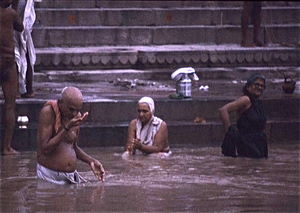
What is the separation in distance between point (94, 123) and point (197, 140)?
1.38m

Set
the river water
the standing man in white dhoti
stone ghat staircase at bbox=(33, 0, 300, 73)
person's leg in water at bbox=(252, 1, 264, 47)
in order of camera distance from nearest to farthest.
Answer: the river water < the standing man in white dhoti < stone ghat staircase at bbox=(33, 0, 300, 73) < person's leg in water at bbox=(252, 1, 264, 47)

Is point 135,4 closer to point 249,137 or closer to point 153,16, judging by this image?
point 153,16

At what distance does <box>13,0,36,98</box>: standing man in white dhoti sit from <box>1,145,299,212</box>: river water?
137 centimetres

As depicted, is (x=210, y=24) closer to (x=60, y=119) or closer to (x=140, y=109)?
(x=140, y=109)

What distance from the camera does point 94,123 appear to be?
35.4ft

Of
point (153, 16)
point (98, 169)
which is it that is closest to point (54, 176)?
point (98, 169)

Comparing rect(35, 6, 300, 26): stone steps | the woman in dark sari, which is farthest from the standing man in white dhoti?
rect(35, 6, 300, 26): stone steps

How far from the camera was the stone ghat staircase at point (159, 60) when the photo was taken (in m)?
10.9

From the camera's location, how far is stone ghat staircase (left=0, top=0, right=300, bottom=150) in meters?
10.9

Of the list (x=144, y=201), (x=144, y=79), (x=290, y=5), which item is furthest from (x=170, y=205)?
(x=290, y=5)

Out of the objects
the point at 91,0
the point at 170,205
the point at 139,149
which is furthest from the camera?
the point at 91,0

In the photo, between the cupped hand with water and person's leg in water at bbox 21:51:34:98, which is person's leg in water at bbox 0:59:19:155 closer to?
person's leg in water at bbox 21:51:34:98

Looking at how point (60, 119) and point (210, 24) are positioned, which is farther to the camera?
point (210, 24)

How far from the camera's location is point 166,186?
7.88m
